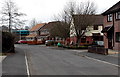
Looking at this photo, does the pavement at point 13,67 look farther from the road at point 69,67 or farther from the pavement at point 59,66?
the road at point 69,67

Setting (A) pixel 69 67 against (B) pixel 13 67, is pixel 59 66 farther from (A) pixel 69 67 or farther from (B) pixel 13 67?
(B) pixel 13 67

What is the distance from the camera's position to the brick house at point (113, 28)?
31.2m

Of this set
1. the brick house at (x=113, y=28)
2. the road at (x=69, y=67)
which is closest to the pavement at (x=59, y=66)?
the road at (x=69, y=67)

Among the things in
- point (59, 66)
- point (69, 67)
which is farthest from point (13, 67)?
point (69, 67)

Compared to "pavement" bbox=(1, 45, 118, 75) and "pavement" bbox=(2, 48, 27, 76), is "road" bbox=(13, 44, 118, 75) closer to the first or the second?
"pavement" bbox=(1, 45, 118, 75)

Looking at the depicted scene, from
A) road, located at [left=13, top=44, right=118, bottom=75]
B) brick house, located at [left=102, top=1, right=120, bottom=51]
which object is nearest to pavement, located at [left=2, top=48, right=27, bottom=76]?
road, located at [left=13, top=44, right=118, bottom=75]

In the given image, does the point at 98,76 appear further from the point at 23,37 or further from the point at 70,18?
the point at 23,37

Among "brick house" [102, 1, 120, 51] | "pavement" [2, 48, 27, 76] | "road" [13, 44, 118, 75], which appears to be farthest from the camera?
"brick house" [102, 1, 120, 51]

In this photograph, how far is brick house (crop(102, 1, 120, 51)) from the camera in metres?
31.2

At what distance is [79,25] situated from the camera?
4159 cm

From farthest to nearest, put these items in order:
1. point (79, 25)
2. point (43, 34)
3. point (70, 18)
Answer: point (43, 34) < point (70, 18) < point (79, 25)

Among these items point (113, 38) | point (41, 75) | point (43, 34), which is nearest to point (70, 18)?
point (113, 38)

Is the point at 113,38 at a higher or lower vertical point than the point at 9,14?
lower

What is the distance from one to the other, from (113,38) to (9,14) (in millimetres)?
19973
